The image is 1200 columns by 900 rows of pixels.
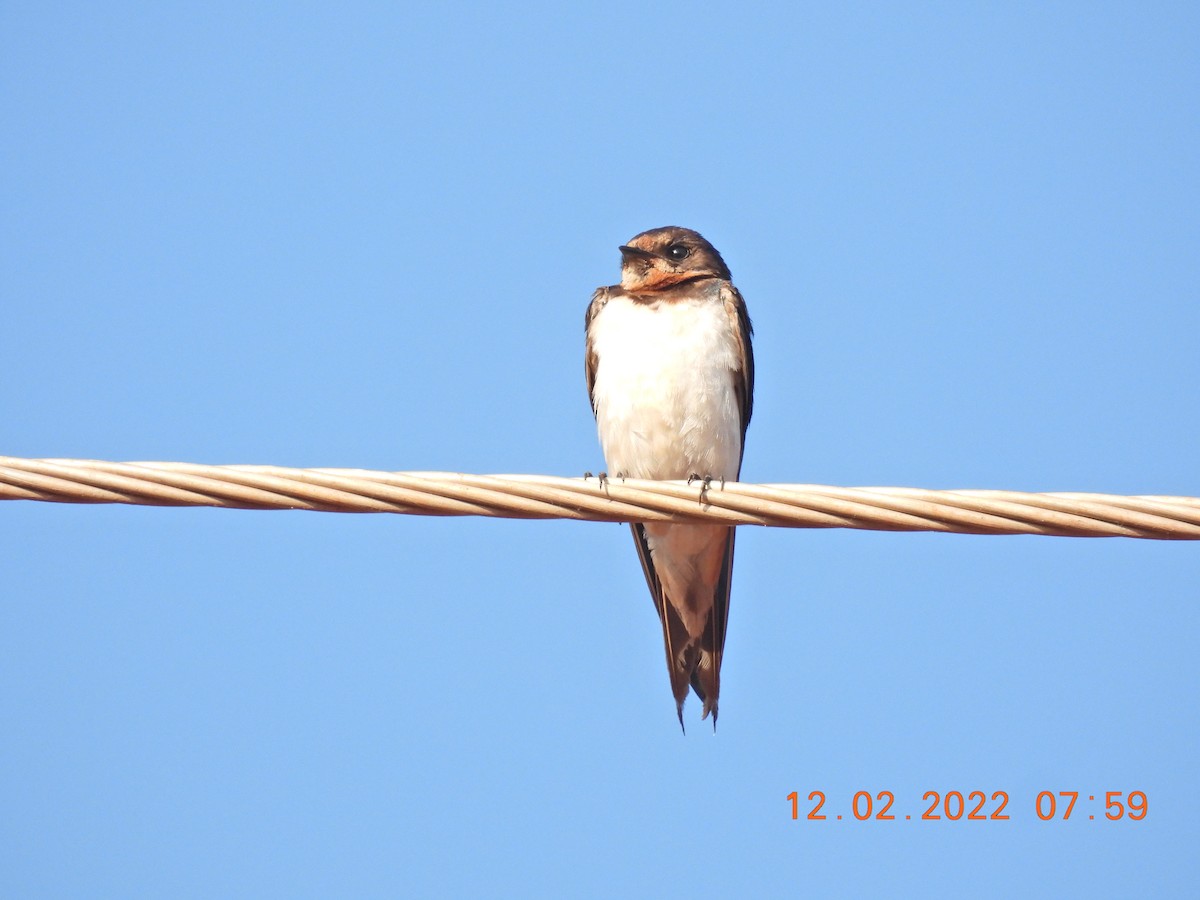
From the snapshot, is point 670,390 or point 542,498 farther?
point 670,390

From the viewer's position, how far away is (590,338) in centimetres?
681

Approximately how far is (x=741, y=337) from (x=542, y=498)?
331 cm

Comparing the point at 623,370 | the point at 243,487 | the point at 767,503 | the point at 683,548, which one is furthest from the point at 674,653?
the point at 243,487

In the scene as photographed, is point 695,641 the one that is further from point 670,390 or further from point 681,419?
point 670,390

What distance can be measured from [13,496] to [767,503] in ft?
5.87

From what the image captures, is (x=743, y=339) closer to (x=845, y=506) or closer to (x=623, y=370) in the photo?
(x=623, y=370)

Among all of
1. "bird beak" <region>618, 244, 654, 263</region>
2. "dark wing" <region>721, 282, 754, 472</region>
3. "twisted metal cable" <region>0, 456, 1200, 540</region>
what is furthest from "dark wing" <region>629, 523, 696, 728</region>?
"twisted metal cable" <region>0, 456, 1200, 540</region>

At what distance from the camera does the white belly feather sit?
6.15m

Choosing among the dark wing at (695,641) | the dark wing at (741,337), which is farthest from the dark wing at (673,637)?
the dark wing at (741,337)

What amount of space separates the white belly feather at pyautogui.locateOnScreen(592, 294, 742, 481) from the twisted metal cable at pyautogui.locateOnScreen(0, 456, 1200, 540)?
2.78 metres

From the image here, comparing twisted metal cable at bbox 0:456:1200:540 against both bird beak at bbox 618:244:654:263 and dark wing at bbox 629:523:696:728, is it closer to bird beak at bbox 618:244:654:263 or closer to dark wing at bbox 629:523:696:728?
dark wing at bbox 629:523:696:728

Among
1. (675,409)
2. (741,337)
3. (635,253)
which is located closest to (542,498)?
(675,409)

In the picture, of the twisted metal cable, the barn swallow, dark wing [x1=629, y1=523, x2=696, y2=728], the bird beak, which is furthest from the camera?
the bird beak

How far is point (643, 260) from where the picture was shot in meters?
6.97
